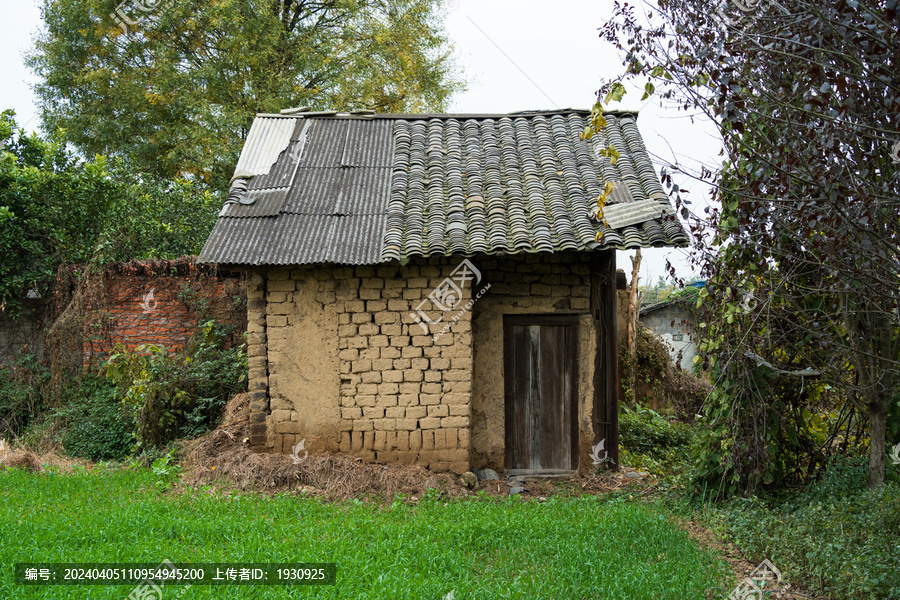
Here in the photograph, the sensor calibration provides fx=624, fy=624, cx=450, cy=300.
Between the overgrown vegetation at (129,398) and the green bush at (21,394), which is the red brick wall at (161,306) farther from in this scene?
the green bush at (21,394)

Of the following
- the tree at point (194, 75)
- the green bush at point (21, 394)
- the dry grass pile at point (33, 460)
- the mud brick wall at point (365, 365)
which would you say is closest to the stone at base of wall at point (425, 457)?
the mud brick wall at point (365, 365)

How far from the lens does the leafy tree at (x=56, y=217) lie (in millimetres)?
10078

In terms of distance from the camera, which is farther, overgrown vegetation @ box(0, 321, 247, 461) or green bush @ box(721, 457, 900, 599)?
overgrown vegetation @ box(0, 321, 247, 461)

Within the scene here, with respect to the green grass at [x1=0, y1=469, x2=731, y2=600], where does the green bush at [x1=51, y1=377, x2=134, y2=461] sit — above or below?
above

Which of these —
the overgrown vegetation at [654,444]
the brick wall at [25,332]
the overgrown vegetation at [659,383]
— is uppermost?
the brick wall at [25,332]

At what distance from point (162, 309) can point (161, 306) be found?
0.17 feet

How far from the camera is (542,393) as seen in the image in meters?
7.98

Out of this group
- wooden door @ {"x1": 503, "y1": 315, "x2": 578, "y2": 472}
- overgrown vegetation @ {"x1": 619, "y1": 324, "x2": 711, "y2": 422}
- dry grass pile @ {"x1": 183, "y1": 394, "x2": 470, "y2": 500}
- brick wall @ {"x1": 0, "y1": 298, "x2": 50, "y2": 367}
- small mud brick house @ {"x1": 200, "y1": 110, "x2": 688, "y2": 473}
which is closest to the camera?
dry grass pile @ {"x1": 183, "y1": 394, "x2": 470, "y2": 500}

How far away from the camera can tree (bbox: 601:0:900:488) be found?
4.00 metres

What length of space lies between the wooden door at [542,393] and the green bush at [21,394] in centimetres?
727

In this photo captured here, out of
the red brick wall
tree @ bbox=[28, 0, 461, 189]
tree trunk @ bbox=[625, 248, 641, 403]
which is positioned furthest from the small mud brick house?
tree @ bbox=[28, 0, 461, 189]

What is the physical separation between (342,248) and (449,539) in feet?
11.1

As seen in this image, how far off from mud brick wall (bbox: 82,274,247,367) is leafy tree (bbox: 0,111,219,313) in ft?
2.30

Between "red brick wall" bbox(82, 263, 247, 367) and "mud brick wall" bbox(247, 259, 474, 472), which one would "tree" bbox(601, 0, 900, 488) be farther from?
"red brick wall" bbox(82, 263, 247, 367)
